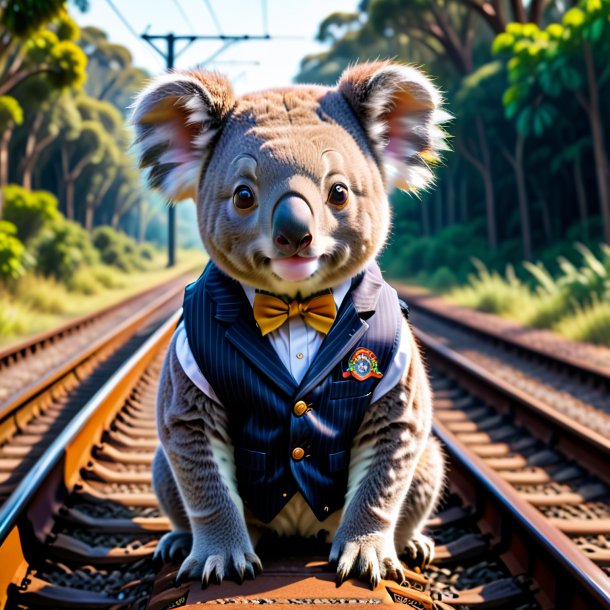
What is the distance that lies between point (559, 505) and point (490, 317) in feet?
30.1

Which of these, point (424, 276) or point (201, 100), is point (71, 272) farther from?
point (201, 100)

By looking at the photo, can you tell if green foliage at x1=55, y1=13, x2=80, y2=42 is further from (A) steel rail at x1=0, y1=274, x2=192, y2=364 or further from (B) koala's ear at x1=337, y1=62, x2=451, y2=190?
(B) koala's ear at x1=337, y1=62, x2=451, y2=190

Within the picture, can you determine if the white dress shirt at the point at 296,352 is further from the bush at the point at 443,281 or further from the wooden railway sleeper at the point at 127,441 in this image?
the bush at the point at 443,281

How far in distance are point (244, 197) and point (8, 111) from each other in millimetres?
17693

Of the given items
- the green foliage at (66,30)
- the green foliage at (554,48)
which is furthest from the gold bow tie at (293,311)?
the green foliage at (66,30)

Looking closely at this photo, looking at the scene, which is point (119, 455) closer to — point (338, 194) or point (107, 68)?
point (338, 194)

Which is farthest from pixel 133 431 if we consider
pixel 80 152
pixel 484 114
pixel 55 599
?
pixel 80 152

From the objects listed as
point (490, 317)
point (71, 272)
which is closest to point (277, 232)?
point (490, 317)

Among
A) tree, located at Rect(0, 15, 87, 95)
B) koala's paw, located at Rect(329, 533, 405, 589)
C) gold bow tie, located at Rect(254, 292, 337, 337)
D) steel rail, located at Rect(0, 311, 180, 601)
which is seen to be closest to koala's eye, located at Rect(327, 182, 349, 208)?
gold bow tie, located at Rect(254, 292, 337, 337)

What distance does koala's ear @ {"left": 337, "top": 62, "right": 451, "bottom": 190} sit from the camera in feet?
7.21

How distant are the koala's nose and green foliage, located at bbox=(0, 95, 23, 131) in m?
16.3

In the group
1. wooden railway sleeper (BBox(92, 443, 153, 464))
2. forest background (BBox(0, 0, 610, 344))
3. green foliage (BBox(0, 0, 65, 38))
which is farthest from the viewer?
forest background (BBox(0, 0, 610, 344))

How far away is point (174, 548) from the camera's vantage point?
2.60 metres

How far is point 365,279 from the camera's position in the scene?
2.30 m
